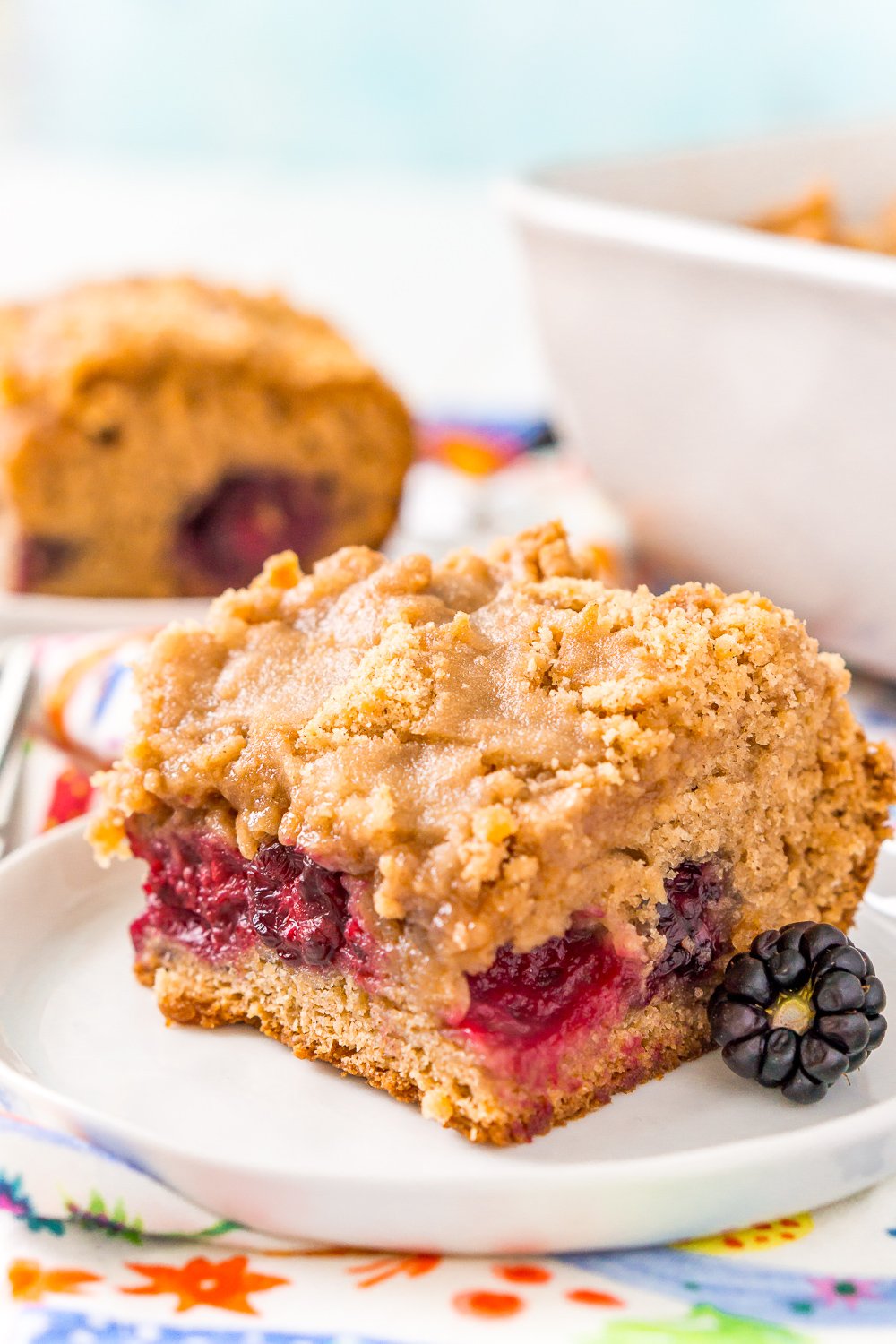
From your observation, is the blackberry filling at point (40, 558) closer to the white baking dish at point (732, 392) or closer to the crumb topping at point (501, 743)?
the white baking dish at point (732, 392)

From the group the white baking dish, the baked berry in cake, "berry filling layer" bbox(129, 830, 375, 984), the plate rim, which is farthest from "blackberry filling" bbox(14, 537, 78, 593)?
the plate rim

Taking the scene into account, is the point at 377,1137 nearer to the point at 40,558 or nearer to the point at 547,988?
the point at 547,988

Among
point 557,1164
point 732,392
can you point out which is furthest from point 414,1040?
point 732,392

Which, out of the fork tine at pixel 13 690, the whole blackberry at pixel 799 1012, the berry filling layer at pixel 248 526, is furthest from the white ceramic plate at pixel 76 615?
the whole blackberry at pixel 799 1012

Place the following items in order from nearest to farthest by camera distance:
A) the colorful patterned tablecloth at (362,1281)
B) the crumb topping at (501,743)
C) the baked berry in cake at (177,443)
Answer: the colorful patterned tablecloth at (362,1281), the crumb topping at (501,743), the baked berry in cake at (177,443)

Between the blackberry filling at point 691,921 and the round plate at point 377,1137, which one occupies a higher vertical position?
the blackberry filling at point 691,921

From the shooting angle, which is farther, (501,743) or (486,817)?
(501,743)

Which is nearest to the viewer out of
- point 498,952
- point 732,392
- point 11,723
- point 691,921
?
point 498,952
